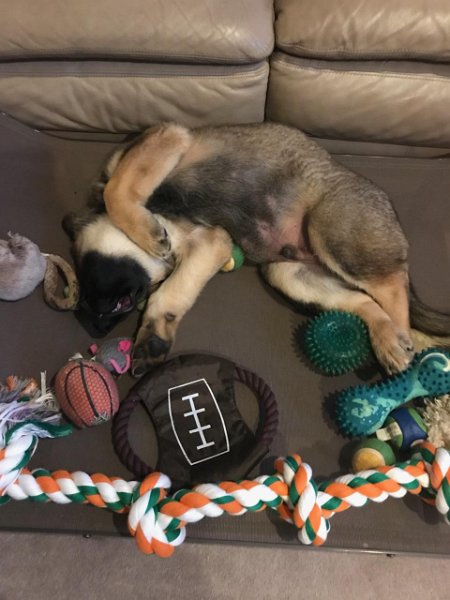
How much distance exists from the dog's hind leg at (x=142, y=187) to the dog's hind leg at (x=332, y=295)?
52 centimetres

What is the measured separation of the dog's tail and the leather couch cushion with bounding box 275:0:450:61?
102cm

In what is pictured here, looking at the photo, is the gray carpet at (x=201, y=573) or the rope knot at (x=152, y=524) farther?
the gray carpet at (x=201, y=573)

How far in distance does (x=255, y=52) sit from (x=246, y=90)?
18 centimetres

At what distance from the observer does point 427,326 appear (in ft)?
6.30

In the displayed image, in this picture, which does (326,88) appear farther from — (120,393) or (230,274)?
(120,393)

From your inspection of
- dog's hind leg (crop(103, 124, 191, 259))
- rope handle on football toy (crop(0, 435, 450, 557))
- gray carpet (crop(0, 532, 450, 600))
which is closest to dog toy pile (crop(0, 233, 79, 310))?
dog's hind leg (crop(103, 124, 191, 259))

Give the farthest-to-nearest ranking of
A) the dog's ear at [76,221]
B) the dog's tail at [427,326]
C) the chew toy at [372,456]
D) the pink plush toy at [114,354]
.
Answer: the dog's ear at [76,221], the dog's tail at [427,326], the pink plush toy at [114,354], the chew toy at [372,456]

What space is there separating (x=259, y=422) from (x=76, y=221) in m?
1.14

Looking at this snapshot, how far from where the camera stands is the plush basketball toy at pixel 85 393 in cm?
160

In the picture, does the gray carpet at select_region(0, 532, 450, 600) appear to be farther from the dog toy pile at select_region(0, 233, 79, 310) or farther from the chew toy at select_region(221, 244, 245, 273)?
the chew toy at select_region(221, 244, 245, 273)

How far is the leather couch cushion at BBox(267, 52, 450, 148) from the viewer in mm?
2016

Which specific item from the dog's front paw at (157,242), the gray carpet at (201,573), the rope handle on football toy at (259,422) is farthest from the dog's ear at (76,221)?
the gray carpet at (201,573)

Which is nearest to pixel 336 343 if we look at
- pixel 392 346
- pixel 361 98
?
pixel 392 346

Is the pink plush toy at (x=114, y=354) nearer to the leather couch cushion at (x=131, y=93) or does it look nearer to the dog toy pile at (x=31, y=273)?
the dog toy pile at (x=31, y=273)
